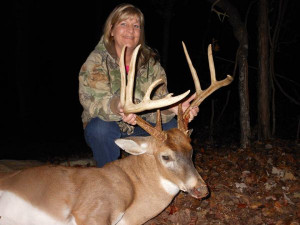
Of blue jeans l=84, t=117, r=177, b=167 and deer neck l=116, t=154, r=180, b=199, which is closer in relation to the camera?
deer neck l=116, t=154, r=180, b=199

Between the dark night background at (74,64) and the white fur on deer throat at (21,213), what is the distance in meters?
5.22

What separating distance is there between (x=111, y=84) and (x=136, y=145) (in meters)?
1.19

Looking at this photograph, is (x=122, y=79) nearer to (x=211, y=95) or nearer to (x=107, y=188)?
(x=107, y=188)

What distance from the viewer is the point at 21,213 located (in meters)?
3.05

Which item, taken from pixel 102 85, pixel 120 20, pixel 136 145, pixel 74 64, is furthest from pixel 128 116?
pixel 74 64

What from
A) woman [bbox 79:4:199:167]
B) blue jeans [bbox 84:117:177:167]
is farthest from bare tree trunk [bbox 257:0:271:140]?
blue jeans [bbox 84:117:177:167]

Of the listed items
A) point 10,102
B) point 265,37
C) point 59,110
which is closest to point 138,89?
point 265,37

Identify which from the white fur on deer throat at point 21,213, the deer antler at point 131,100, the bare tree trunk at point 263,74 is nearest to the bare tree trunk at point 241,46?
the bare tree trunk at point 263,74

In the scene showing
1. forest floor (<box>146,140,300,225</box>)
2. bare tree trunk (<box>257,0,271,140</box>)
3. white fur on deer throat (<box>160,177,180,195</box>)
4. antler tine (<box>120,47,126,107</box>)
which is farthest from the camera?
bare tree trunk (<box>257,0,271,140</box>)

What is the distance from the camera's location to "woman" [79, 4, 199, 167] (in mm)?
3944

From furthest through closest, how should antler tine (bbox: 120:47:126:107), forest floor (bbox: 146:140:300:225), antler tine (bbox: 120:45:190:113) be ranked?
forest floor (bbox: 146:140:300:225) → antler tine (bbox: 120:47:126:107) → antler tine (bbox: 120:45:190:113)

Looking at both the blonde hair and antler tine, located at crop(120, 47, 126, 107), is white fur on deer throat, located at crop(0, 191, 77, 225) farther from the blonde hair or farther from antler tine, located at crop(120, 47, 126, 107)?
the blonde hair

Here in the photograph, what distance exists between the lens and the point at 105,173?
3.35 metres

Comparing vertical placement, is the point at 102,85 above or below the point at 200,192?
above
